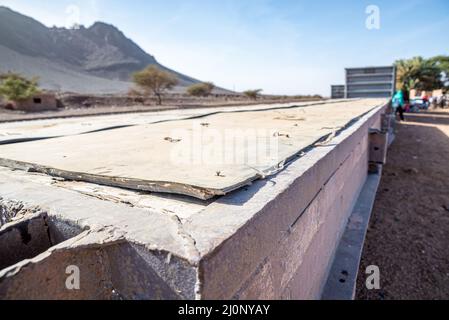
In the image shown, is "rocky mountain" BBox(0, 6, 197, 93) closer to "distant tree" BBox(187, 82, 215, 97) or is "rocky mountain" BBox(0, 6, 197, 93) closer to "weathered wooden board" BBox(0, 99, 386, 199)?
"distant tree" BBox(187, 82, 215, 97)

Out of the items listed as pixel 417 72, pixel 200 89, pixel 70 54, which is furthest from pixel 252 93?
pixel 70 54

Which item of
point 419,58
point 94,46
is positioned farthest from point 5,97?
point 94,46

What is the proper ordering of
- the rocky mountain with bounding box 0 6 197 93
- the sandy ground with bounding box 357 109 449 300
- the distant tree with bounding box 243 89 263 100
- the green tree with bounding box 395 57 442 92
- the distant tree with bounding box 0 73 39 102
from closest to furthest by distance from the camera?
the sandy ground with bounding box 357 109 449 300, the distant tree with bounding box 0 73 39 102, the green tree with bounding box 395 57 442 92, the distant tree with bounding box 243 89 263 100, the rocky mountain with bounding box 0 6 197 93

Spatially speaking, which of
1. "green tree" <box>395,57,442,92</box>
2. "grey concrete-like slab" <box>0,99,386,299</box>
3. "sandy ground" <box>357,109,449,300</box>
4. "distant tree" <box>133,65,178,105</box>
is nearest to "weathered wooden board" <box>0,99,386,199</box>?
"grey concrete-like slab" <box>0,99,386,299</box>

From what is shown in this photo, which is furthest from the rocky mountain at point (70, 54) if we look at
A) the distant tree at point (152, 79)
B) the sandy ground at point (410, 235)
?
the sandy ground at point (410, 235)

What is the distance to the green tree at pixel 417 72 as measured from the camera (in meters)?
32.7

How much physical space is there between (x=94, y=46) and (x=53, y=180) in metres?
136

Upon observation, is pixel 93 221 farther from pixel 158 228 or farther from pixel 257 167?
pixel 257 167

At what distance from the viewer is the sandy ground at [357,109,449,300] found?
2684 mm

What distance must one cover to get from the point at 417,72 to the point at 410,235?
37380 millimetres

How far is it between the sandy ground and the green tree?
1218 inches

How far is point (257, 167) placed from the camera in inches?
62.2

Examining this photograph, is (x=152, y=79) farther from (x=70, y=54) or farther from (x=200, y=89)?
(x=70, y=54)

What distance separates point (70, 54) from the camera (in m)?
105
